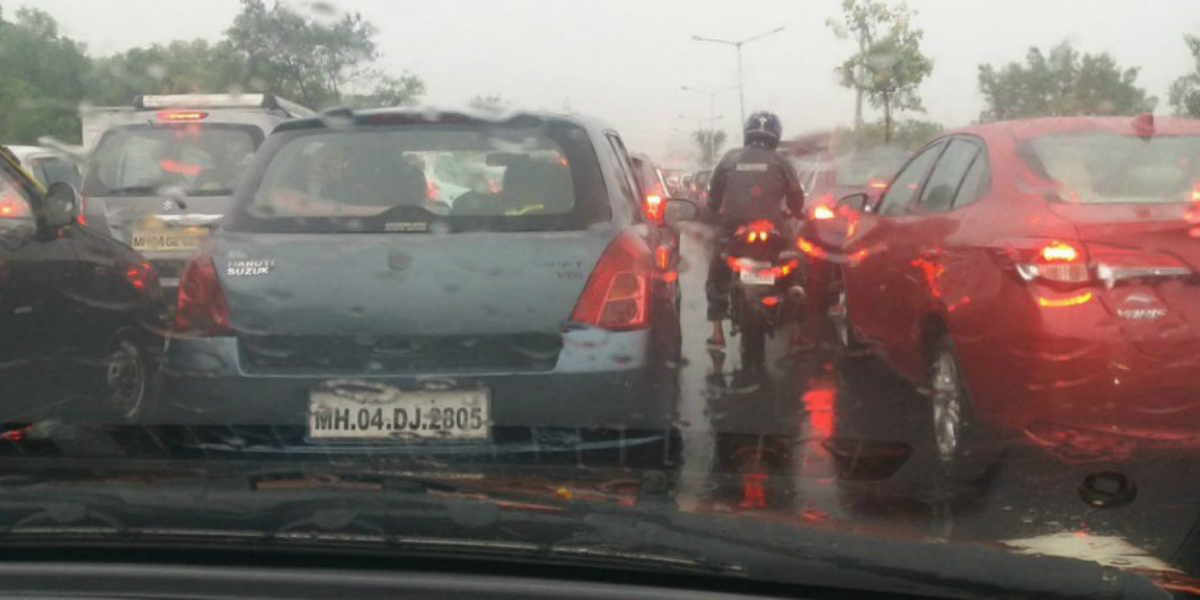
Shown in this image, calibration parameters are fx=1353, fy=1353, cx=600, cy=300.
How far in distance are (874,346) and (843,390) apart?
29 cm

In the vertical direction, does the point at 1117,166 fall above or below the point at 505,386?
above

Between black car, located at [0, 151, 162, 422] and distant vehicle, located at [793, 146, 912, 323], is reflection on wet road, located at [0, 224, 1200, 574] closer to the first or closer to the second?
black car, located at [0, 151, 162, 422]

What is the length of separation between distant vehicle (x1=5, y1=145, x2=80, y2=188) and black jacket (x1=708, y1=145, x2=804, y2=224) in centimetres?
366

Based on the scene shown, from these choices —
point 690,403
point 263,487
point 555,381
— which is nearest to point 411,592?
point 263,487

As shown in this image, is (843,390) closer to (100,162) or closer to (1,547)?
(100,162)

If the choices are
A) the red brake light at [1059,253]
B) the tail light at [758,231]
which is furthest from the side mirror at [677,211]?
the red brake light at [1059,253]

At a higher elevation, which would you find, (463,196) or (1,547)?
(463,196)

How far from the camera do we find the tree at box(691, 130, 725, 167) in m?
9.88

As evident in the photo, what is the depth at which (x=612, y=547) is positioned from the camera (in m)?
2.36

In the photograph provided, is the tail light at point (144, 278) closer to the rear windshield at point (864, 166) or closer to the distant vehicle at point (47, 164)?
the distant vehicle at point (47, 164)

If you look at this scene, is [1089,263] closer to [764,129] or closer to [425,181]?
[425,181]

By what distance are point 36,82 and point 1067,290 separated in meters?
6.15

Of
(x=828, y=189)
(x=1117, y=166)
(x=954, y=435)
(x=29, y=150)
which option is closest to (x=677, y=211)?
(x=954, y=435)

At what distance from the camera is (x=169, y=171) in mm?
7840
